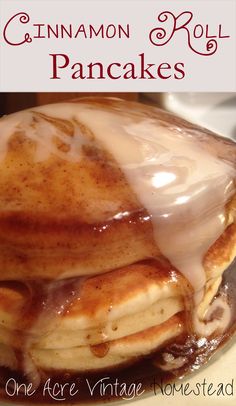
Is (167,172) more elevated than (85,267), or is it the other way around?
(167,172)

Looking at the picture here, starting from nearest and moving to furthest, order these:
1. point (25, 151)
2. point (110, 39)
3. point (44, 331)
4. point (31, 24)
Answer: point (44, 331) → point (25, 151) → point (31, 24) → point (110, 39)

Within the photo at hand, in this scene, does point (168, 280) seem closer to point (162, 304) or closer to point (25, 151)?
point (162, 304)

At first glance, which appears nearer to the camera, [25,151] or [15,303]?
[15,303]

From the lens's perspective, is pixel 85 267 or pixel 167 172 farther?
pixel 167 172

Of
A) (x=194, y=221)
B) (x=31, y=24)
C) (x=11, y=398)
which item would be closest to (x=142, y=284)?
(x=194, y=221)
